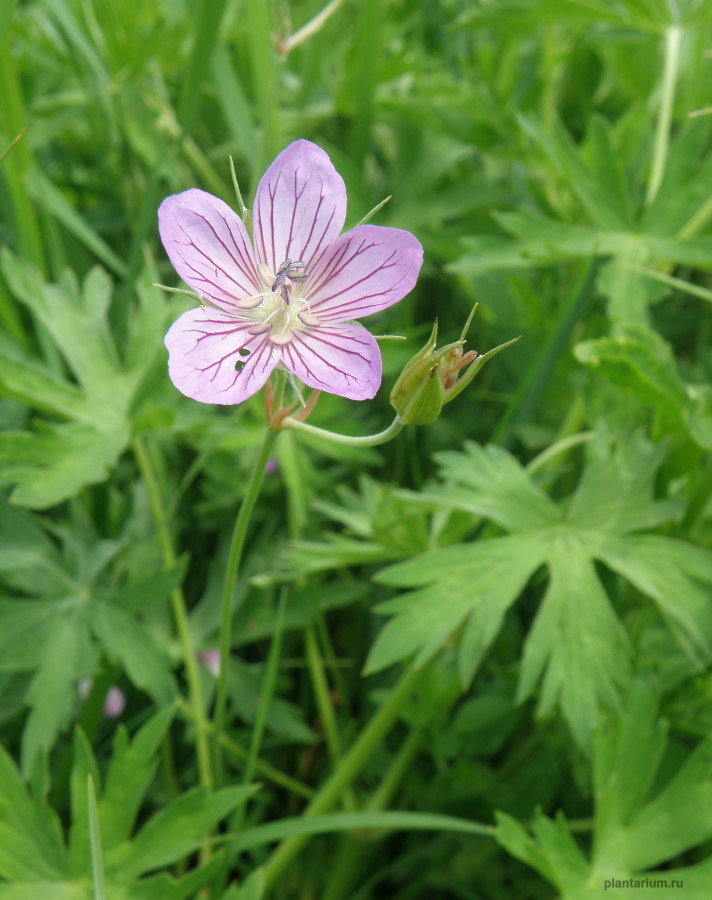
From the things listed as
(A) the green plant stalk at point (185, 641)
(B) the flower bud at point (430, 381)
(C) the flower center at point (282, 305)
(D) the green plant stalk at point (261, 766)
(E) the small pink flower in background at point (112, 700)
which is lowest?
(D) the green plant stalk at point (261, 766)

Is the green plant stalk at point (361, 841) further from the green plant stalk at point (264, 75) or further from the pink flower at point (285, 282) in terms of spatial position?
the green plant stalk at point (264, 75)

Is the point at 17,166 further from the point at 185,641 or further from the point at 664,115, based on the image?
the point at 664,115

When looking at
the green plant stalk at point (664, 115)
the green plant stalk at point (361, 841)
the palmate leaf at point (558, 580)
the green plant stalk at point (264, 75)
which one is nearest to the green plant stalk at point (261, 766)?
the green plant stalk at point (361, 841)

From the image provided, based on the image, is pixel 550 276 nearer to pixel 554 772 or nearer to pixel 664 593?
pixel 664 593

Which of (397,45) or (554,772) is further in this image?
(397,45)

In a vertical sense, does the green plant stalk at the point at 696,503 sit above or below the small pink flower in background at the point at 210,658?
above

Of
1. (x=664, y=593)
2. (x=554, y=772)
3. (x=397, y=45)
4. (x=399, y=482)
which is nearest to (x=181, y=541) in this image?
(x=399, y=482)

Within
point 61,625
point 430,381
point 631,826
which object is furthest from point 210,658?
point 430,381
